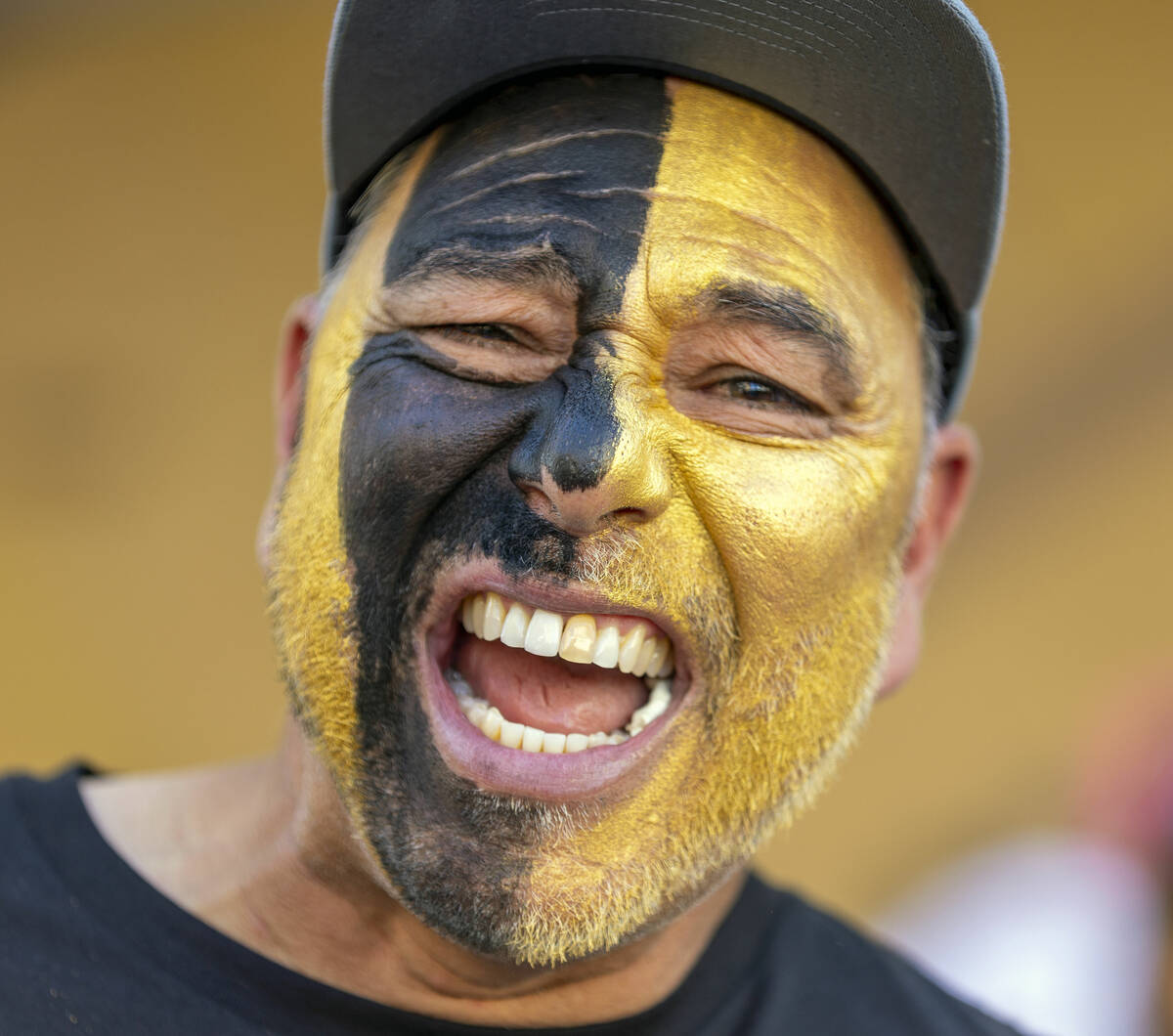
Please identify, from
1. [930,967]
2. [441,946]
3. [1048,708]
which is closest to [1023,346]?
[1048,708]

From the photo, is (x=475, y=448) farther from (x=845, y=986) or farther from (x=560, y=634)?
(x=845, y=986)

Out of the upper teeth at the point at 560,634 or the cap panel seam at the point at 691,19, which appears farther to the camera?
the cap panel seam at the point at 691,19

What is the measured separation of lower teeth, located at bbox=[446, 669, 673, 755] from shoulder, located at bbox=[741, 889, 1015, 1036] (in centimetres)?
62

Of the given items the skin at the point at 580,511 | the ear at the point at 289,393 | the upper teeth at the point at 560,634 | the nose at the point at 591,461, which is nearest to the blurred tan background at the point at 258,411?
the ear at the point at 289,393

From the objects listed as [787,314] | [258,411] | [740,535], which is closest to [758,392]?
[787,314]

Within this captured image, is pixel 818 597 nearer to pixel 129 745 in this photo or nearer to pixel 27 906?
pixel 27 906

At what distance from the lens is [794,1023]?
2160mm

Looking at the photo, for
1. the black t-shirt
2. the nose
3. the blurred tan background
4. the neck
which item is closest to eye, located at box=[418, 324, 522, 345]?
the nose

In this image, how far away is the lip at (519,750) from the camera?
69.4 inches

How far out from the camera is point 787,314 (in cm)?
190

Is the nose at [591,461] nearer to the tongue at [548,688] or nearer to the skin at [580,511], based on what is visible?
the skin at [580,511]

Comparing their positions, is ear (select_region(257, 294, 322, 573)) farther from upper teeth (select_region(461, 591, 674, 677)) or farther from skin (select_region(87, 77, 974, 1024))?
upper teeth (select_region(461, 591, 674, 677))

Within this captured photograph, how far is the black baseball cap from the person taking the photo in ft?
6.43

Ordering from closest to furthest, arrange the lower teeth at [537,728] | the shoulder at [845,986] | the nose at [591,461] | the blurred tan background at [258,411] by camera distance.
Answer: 1. the nose at [591,461]
2. the lower teeth at [537,728]
3. the shoulder at [845,986]
4. the blurred tan background at [258,411]
